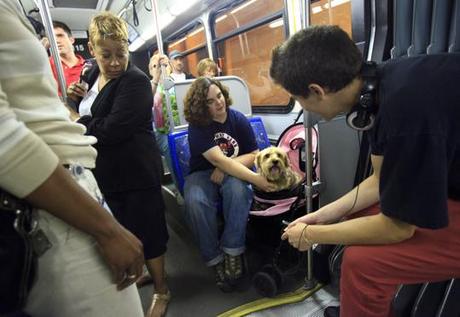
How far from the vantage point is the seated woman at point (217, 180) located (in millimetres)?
1879

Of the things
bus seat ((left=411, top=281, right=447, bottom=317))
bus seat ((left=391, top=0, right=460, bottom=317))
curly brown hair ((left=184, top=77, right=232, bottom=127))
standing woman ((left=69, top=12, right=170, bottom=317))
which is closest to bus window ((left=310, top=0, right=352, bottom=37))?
curly brown hair ((left=184, top=77, right=232, bottom=127))

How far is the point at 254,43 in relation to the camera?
4.09m

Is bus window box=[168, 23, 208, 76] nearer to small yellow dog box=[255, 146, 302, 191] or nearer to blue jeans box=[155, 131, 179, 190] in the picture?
blue jeans box=[155, 131, 179, 190]

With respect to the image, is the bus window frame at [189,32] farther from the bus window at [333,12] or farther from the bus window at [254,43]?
the bus window at [333,12]

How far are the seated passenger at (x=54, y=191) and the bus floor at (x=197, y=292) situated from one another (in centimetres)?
120

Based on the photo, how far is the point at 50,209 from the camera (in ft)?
1.72

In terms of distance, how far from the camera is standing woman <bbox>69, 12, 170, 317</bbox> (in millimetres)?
1396

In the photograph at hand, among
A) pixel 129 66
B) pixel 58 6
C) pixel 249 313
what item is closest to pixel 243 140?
pixel 129 66

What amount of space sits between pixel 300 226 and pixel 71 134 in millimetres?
896

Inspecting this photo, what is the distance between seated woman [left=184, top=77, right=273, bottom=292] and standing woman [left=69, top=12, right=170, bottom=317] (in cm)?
32

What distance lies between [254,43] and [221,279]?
10.4ft

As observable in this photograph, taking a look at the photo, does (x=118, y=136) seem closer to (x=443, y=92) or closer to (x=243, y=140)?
(x=243, y=140)

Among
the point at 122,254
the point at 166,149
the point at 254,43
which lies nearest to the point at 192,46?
the point at 254,43

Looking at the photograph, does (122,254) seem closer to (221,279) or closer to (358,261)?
(358,261)
